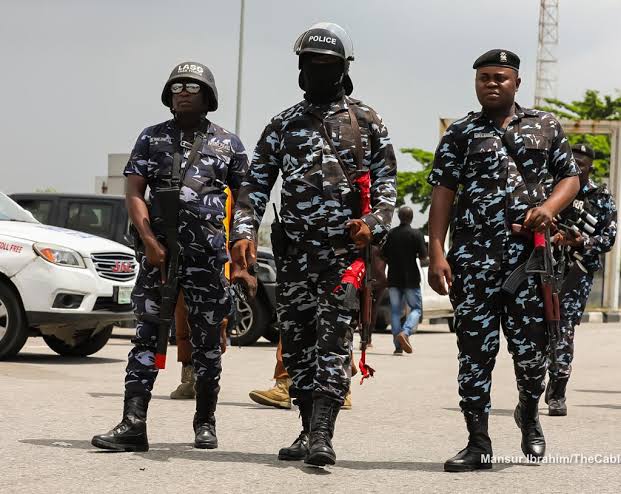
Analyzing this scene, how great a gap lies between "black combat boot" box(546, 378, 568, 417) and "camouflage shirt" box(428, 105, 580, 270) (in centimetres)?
316

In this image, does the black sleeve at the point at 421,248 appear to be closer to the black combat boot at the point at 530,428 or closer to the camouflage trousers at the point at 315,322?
the black combat boot at the point at 530,428

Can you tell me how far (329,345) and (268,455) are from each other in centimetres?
85

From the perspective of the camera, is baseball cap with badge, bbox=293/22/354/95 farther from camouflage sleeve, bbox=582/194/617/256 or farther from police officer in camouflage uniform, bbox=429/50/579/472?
camouflage sleeve, bbox=582/194/617/256

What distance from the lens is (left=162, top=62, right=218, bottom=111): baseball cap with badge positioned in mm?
7332

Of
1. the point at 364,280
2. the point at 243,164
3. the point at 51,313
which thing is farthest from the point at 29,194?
the point at 364,280

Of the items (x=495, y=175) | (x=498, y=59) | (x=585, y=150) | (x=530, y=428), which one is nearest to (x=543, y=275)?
(x=495, y=175)

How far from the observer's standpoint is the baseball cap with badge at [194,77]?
7332 mm

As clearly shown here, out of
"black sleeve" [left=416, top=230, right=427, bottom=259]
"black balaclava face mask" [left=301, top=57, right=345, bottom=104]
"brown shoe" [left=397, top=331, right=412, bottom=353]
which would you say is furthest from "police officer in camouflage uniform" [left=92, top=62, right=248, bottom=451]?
"black sleeve" [left=416, top=230, right=427, bottom=259]

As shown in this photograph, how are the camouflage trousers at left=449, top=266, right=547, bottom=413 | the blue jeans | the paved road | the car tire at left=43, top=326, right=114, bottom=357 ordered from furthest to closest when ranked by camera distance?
1. the blue jeans
2. the car tire at left=43, top=326, right=114, bottom=357
3. the camouflage trousers at left=449, top=266, right=547, bottom=413
4. the paved road

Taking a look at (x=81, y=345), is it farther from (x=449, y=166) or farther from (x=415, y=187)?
(x=415, y=187)

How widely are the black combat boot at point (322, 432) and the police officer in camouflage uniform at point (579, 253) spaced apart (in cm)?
357

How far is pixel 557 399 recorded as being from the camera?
977 cm

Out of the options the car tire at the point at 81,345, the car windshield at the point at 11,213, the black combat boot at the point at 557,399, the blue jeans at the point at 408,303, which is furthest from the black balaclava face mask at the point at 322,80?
the blue jeans at the point at 408,303

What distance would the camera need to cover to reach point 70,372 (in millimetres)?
12203
